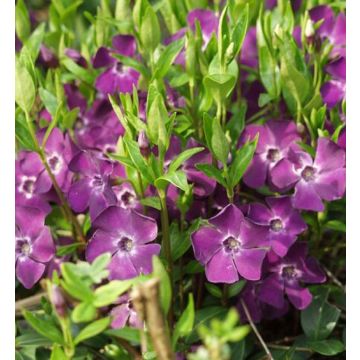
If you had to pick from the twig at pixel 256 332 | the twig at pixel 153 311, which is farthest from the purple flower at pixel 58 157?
the twig at pixel 153 311

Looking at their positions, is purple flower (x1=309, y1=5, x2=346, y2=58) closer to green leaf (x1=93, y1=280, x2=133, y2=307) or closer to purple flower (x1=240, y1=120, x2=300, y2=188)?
purple flower (x1=240, y1=120, x2=300, y2=188)

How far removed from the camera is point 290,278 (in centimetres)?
148

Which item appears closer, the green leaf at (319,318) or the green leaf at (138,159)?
the green leaf at (138,159)

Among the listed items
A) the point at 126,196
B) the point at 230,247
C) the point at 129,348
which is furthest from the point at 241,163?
the point at 129,348

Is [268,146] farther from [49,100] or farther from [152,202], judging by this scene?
[49,100]

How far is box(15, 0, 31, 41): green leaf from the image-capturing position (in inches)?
70.3

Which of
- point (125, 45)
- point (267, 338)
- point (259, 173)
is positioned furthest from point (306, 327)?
point (125, 45)

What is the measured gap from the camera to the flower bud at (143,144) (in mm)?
1238

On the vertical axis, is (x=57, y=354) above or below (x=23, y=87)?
below

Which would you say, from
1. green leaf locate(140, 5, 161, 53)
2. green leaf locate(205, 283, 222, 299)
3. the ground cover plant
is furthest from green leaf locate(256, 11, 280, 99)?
green leaf locate(205, 283, 222, 299)

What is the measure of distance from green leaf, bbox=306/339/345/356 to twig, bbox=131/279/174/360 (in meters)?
0.57

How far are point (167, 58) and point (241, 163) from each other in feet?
1.06

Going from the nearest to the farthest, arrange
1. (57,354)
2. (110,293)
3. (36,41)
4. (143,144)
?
(110,293), (57,354), (143,144), (36,41)

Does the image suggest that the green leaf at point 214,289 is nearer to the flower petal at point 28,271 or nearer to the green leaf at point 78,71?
the flower petal at point 28,271
